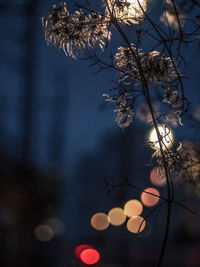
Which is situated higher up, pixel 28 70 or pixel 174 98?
pixel 28 70

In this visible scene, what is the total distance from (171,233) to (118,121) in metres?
34.3

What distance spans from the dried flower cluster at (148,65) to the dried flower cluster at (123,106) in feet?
0.53

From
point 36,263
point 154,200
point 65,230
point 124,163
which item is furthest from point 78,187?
point 36,263

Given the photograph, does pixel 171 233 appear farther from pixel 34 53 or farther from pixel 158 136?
pixel 158 136

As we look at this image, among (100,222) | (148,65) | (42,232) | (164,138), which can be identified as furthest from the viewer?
(100,222)

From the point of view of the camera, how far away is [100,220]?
42812 millimetres

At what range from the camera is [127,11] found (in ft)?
8.02

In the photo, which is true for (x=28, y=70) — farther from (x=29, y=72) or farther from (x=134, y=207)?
(x=134, y=207)

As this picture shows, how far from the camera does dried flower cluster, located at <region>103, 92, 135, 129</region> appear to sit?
2373 millimetres

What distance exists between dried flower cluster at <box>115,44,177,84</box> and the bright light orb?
0.57ft

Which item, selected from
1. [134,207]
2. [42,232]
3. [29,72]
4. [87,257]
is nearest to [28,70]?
[29,72]

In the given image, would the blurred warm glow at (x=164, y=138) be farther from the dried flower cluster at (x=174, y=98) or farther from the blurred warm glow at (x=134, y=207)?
the blurred warm glow at (x=134, y=207)

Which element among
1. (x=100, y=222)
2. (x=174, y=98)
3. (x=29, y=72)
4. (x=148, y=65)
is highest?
(x=100, y=222)

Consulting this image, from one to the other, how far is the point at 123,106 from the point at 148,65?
32cm
